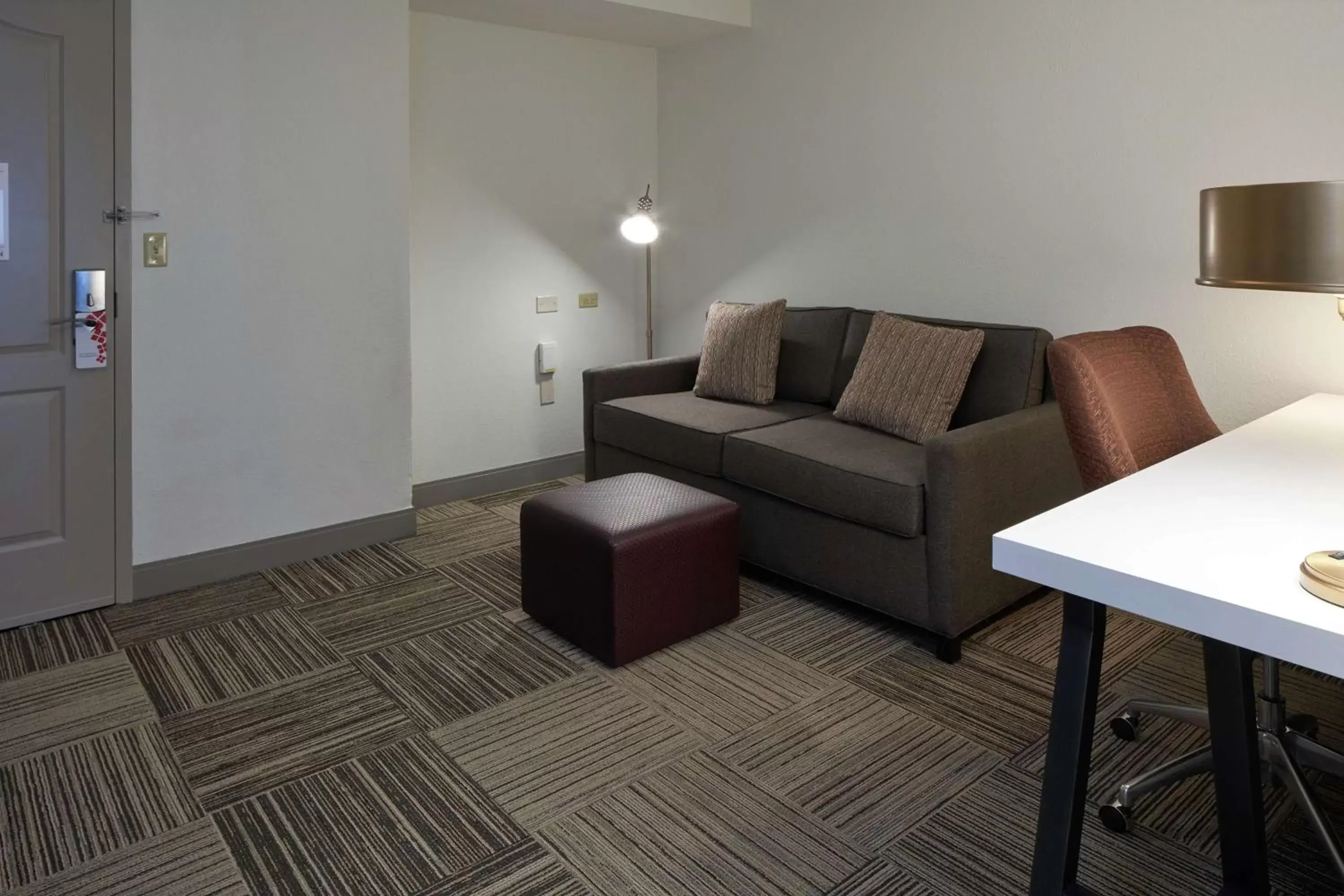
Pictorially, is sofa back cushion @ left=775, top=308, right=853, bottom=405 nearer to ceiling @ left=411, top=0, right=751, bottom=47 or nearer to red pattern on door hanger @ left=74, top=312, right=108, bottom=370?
ceiling @ left=411, top=0, right=751, bottom=47

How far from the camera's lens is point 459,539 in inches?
153

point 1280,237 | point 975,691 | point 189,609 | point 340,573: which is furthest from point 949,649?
point 189,609

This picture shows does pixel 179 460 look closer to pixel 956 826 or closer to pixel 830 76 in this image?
pixel 956 826

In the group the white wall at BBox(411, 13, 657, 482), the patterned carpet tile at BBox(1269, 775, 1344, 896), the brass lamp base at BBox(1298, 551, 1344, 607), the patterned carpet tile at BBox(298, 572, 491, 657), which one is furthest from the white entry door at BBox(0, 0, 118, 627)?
the patterned carpet tile at BBox(1269, 775, 1344, 896)

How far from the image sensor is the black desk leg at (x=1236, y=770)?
1.46 meters

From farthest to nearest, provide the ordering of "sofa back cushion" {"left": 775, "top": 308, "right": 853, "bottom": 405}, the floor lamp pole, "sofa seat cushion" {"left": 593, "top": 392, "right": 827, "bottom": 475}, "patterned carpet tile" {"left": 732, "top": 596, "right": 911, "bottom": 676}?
the floor lamp pole
"sofa back cushion" {"left": 775, "top": 308, "right": 853, "bottom": 405}
"sofa seat cushion" {"left": 593, "top": 392, "right": 827, "bottom": 475}
"patterned carpet tile" {"left": 732, "top": 596, "right": 911, "bottom": 676}

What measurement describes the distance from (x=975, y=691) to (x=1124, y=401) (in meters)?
0.90

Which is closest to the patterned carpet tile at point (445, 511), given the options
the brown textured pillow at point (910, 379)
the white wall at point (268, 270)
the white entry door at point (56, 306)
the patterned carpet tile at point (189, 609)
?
the white wall at point (268, 270)

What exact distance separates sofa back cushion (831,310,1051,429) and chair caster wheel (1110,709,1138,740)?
1079mm

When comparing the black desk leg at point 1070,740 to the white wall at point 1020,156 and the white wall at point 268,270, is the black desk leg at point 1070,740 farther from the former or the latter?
the white wall at point 268,270

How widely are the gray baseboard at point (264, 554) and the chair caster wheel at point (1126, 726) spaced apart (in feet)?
8.84

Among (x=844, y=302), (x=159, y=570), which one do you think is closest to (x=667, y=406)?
(x=844, y=302)

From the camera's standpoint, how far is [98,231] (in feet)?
9.73

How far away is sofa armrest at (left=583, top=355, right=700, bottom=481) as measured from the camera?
4020 millimetres
